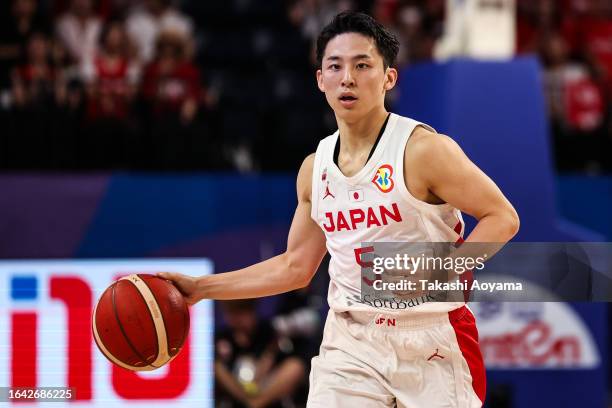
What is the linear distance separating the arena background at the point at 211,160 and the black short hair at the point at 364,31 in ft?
8.39

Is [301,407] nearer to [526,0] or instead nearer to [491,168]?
[491,168]

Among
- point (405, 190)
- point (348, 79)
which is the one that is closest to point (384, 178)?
point (405, 190)

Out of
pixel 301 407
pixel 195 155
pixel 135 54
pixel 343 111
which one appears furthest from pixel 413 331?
pixel 135 54

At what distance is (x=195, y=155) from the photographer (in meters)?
8.89

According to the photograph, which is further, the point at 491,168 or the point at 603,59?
the point at 603,59

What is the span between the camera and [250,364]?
7492mm

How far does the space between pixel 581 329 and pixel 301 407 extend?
214cm

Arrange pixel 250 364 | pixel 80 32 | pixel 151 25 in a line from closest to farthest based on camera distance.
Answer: pixel 250 364 → pixel 80 32 → pixel 151 25

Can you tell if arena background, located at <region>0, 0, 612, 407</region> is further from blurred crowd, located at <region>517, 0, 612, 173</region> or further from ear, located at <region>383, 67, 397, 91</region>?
ear, located at <region>383, 67, 397, 91</region>

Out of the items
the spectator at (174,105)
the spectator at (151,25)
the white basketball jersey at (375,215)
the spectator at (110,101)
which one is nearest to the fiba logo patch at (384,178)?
the white basketball jersey at (375,215)

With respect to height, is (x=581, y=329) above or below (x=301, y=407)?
above

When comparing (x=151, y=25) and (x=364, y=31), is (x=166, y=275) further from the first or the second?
(x=151, y=25)

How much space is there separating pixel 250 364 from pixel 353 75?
3888 millimetres

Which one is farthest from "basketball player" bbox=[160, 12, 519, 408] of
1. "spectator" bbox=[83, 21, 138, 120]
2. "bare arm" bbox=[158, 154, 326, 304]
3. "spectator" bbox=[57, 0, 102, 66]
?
"spectator" bbox=[57, 0, 102, 66]
